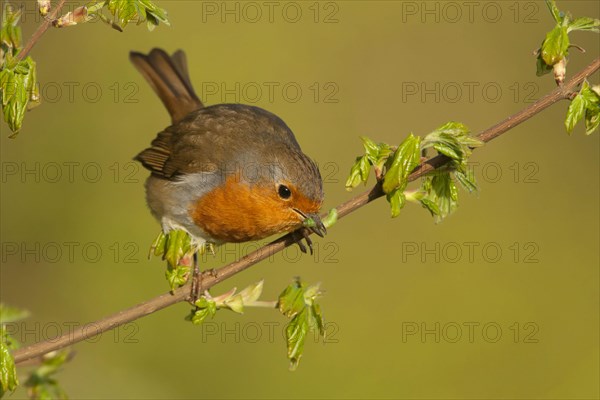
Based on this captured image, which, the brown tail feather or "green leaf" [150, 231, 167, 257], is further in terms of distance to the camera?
the brown tail feather

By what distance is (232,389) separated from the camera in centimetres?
692

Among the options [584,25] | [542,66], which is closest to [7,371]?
[542,66]

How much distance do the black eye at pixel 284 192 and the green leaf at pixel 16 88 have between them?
1656mm

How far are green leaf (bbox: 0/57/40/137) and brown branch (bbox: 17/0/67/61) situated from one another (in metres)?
0.02

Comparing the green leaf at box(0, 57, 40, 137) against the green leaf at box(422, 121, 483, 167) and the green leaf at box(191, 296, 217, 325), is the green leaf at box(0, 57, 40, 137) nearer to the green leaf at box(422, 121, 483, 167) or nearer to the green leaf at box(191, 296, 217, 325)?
the green leaf at box(191, 296, 217, 325)

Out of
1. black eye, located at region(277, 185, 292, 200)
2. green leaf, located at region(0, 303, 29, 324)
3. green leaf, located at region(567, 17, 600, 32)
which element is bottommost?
green leaf, located at region(0, 303, 29, 324)

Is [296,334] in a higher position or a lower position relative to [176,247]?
lower

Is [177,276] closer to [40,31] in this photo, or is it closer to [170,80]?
[40,31]

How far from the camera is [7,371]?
2785mm

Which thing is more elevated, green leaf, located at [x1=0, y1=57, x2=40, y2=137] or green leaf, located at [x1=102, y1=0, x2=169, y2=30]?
green leaf, located at [x1=102, y1=0, x2=169, y2=30]

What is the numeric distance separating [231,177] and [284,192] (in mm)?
428

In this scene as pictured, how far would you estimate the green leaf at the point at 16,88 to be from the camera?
2.79 metres

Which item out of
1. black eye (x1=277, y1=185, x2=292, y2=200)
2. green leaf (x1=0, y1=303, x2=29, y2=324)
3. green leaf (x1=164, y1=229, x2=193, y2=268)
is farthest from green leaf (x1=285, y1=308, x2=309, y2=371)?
black eye (x1=277, y1=185, x2=292, y2=200)

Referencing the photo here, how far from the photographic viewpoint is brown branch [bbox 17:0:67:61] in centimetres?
279
